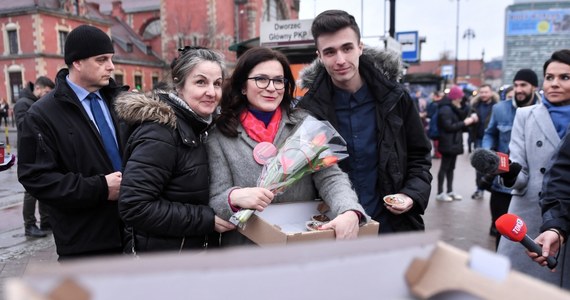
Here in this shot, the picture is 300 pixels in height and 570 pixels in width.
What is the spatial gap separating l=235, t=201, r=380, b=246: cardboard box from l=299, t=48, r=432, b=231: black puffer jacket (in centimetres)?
60

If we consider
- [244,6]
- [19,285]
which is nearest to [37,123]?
[19,285]

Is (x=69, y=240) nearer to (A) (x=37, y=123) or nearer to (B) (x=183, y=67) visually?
(A) (x=37, y=123)

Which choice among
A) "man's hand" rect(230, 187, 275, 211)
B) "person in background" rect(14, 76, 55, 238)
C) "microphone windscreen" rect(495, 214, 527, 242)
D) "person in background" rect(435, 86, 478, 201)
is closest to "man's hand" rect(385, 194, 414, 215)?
"microphone windscreen" rect(495, 214, 527, 242)

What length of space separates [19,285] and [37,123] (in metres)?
2.24

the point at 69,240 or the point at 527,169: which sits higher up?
the point at 527,169

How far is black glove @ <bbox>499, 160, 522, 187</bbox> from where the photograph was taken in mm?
2841

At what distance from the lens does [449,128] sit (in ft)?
26.9

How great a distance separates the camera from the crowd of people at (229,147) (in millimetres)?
1973

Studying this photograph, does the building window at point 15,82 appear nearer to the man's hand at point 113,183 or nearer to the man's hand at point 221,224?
the man's hand at point 113,183

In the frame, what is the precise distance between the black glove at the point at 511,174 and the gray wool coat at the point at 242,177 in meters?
1.41

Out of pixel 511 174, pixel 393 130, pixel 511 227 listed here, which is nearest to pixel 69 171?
pixel 393 130

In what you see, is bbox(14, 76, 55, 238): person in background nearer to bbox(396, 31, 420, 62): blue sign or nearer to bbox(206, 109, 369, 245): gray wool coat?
bbox(206, 109, 369, 245): gray wool coat

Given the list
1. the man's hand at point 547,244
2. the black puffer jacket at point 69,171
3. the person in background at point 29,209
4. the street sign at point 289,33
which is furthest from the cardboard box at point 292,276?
the street sign at point 289,33

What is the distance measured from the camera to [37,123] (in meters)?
2.51
